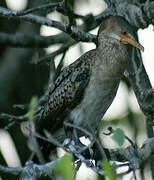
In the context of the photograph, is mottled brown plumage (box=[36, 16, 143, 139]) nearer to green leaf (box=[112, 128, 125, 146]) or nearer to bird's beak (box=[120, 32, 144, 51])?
bird's beak (box=[120, 32, 144, 51])

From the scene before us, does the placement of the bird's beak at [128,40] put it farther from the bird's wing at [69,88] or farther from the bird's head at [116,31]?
the bird's wing at [69,88]

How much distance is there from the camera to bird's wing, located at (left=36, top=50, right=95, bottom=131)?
6375 millimetres

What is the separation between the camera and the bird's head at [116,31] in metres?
6.34

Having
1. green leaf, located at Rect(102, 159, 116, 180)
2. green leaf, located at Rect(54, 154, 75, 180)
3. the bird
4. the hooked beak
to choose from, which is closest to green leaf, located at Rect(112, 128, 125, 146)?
green leaf, located at Rect(102, 159, 116, 180)

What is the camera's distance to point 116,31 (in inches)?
255

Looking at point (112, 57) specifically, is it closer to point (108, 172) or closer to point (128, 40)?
point (128, 40)

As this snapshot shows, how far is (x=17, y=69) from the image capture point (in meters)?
9.55

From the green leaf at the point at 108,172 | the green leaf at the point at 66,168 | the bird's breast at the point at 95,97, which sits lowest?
the bird's breast at the point at 95,97

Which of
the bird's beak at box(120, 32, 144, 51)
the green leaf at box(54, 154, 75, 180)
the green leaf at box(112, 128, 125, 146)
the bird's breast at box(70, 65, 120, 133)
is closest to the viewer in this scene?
the green leaf at box(54, 154, 75, 180)

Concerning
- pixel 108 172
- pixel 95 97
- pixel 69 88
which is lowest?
pixel 95 97

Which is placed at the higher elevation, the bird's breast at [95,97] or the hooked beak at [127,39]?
the hooked beak at [127,39]

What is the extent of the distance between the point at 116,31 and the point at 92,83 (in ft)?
2.27

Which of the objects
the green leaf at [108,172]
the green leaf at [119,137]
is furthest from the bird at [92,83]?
the green leaf at [108,172]

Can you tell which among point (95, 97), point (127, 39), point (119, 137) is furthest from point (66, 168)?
point (127, 39)
